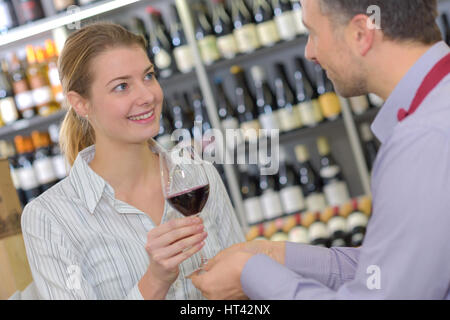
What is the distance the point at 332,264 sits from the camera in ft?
3.52

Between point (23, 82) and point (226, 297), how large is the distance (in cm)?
254

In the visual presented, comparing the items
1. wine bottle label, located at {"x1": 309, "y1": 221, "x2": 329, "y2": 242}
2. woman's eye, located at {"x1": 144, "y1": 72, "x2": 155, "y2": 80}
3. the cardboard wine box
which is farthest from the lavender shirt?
wine bottle label, located at {"x1": 309, "y1": 221, "x2": 329, "y2": 242}

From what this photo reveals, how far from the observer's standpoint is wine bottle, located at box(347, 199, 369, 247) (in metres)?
2.85

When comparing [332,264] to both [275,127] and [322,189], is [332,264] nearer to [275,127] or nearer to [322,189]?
[275,127]

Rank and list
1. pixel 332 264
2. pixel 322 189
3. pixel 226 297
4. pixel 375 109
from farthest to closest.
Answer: pixel 322 189 < pixel 375 109 < pixel 332 264 < pixel 226 297

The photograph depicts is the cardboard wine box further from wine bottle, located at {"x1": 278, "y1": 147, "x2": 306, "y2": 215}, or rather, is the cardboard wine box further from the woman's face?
wine bottle, located at {"x1": 278, "y1": 147, "x2": 306, "y2": 215}

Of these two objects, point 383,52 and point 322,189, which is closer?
point 383,52

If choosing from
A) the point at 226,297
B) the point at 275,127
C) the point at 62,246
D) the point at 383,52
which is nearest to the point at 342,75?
the point at 383,52

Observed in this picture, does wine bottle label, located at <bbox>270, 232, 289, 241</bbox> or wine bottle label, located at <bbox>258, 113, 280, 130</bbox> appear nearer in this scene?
wine bottle label, located at <bbox>270, 232, 289, 241</bbox>

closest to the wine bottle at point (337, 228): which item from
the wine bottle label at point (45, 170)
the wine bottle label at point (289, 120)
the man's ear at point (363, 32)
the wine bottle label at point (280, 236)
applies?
the wine bottle label at point (280, 236)

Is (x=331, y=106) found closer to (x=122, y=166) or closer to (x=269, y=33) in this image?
(x=269, y=33)

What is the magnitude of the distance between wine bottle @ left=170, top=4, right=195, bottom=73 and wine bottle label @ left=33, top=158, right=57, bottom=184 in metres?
0.84

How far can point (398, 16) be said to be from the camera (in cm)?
94

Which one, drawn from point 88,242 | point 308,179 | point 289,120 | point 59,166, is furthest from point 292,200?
point 88,242
